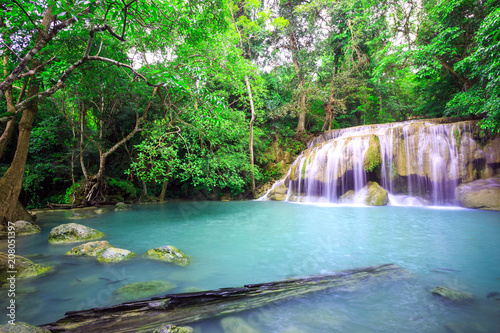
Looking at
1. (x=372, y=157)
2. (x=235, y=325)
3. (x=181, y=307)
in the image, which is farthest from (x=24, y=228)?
(x=372, y=157)

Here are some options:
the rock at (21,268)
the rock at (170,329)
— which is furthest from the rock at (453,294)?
the rock at (21,268)

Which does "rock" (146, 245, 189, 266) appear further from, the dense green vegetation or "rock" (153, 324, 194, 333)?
the dense green vegetation

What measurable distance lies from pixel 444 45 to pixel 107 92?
1553 centimetres

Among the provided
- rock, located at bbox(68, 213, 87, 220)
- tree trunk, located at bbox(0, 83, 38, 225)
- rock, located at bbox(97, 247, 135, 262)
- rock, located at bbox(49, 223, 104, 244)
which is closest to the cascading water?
rock, located at bbox(68, 213, 87, 220)

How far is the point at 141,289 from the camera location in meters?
2.85

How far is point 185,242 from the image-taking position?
532 cm

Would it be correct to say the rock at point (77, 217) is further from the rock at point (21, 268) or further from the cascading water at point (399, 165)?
the cascading water at point (399, 165)

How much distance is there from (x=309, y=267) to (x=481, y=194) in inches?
405

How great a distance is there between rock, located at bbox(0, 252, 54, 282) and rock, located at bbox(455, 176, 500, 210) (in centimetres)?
1389

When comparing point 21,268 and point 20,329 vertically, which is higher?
point 20,329

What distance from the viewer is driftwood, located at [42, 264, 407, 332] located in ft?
6.22

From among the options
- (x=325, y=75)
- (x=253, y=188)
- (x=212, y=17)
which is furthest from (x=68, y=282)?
(x=325, y=75)

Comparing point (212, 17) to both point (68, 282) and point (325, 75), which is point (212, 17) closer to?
point (68, 282)

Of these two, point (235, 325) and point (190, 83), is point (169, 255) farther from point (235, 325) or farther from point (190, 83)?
point (190, 83)
